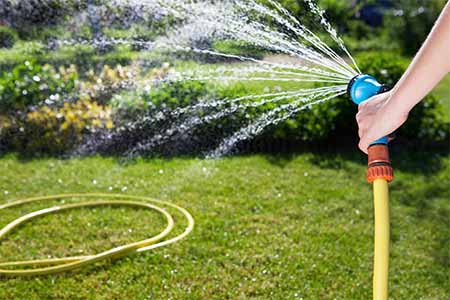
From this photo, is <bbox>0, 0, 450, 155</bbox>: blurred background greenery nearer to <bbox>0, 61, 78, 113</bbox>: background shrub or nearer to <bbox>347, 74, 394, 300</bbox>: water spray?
<bbox>0, 61, 78, 113</bbox>: background shrub

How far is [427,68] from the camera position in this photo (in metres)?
1.78

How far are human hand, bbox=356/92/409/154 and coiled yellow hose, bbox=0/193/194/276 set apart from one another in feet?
6.96

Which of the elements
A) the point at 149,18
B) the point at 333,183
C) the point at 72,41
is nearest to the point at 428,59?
the point at 333,183

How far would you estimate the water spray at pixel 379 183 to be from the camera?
207 cm

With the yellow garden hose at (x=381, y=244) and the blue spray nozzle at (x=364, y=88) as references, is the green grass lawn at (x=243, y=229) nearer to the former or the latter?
the yellow garden hose at (x=381, y=244)

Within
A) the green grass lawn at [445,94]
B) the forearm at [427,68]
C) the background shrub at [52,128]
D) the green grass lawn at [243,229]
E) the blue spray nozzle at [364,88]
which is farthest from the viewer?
the green grass lawn at [445,94]

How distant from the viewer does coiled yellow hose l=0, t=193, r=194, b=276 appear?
3.61 metres

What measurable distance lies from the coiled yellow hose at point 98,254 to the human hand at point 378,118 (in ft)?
6.96

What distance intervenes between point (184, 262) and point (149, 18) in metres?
2.88

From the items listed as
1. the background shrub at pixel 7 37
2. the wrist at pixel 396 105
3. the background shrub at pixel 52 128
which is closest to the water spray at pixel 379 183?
the wrist at pixel 396 105

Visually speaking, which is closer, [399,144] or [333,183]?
[333,183]

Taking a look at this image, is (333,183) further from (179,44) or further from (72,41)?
(72,41)

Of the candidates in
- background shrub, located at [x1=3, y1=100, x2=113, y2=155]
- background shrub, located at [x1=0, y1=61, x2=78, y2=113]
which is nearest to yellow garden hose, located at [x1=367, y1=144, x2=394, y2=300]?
background shrub, located at [x1=3, y1=100, x2=113, y2=155]

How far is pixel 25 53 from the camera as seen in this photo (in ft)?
21.6
